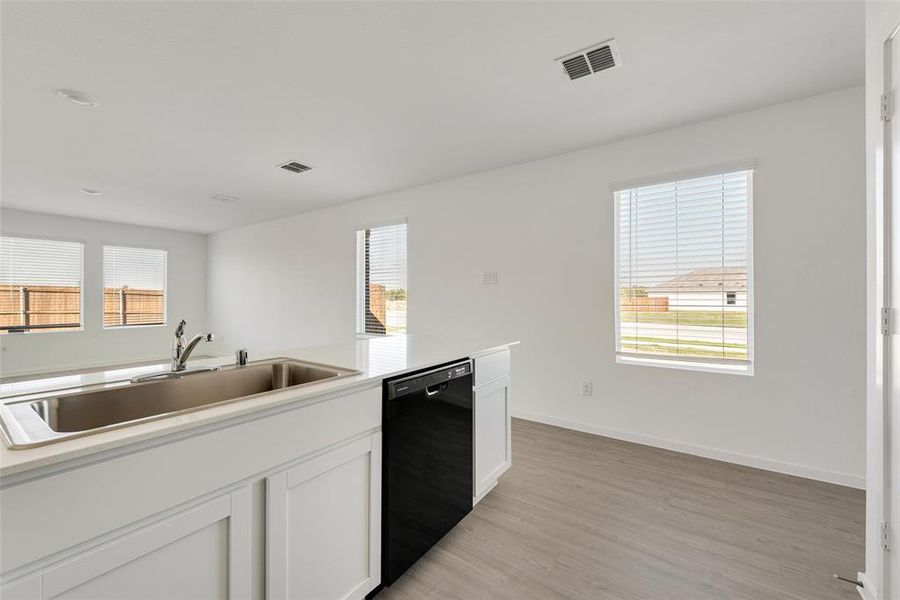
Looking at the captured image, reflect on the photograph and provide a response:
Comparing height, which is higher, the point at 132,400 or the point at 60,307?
the point at 60,307

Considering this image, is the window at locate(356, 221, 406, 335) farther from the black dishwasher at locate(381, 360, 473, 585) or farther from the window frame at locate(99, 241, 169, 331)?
the window frame at locate(99, 241, 169, 331)

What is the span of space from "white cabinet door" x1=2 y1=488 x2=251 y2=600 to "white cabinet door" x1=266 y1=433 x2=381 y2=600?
9cm

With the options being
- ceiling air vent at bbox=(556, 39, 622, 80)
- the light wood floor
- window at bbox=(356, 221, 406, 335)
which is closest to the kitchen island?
the light wood floor

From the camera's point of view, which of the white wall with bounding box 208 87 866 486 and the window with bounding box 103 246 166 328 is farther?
the window with bounding box 103 246 166 328

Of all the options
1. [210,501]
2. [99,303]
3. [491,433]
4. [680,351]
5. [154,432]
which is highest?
[99,303]

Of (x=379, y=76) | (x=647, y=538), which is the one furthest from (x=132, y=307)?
(x=647, y=538)

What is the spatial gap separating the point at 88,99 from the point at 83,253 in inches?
209

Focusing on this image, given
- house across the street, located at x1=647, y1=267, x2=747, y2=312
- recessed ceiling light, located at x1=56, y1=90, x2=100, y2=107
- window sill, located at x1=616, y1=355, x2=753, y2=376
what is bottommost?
window sill, located at x1=616, y1=355, x2=753, y2=376

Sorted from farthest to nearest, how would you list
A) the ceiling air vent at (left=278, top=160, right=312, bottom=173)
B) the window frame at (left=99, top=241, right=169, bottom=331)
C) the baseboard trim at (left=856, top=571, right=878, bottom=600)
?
the window frame at (left=99, top=241, right=169, bottom=331) < the ceiling air vent at (left=278, top=160, right=312, bottom=173) < the baseboard trim at (left=856, top=571, right=878, bottom=600)

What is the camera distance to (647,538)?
6.41 ft

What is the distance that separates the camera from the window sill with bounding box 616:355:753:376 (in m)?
2.87

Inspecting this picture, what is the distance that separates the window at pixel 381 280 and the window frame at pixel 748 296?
8.43 ft

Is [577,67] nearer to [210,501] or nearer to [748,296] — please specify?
[748,296]

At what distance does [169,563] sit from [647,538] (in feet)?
6.74
